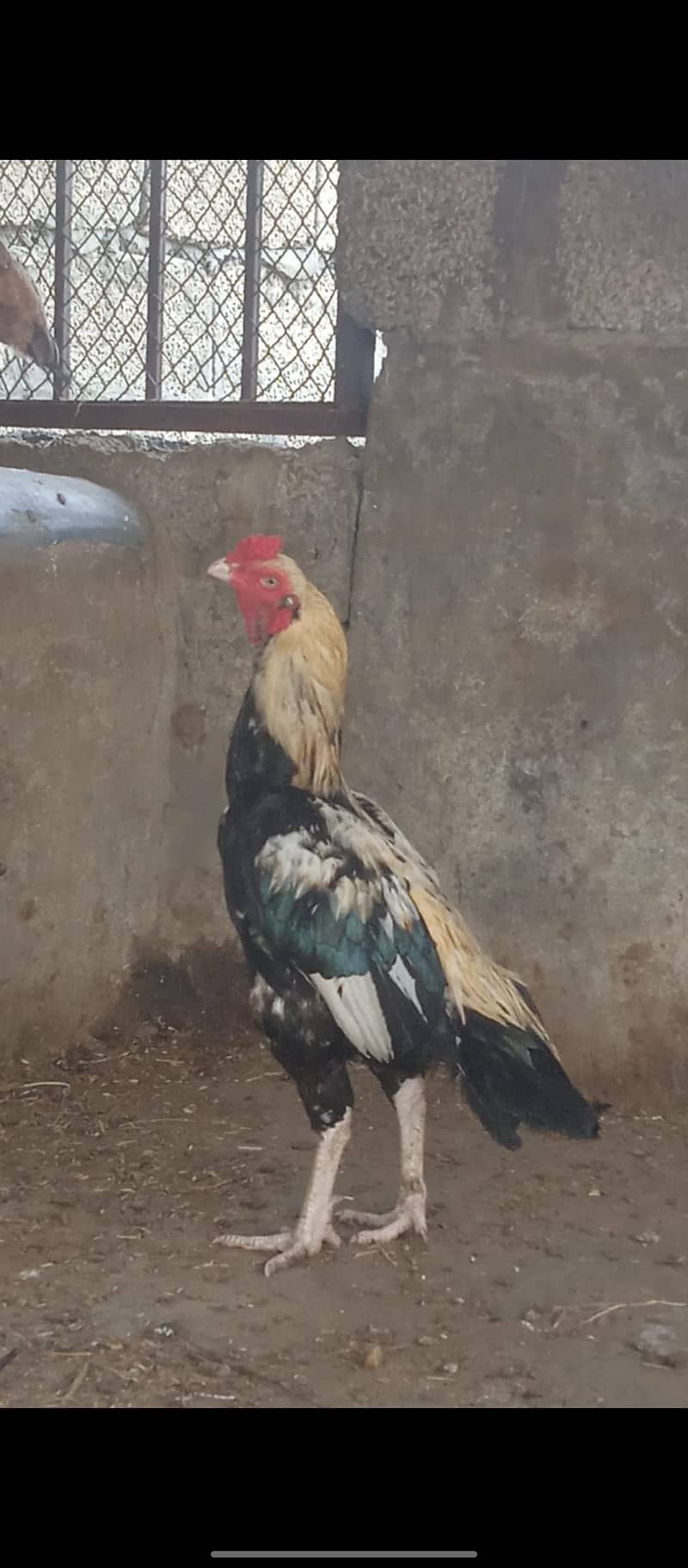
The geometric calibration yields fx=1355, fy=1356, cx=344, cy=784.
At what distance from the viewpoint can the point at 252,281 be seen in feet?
8.38

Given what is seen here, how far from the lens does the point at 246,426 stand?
248cm

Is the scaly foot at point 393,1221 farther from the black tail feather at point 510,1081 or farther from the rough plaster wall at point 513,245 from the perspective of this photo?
the rough plaster wall at point 513,245

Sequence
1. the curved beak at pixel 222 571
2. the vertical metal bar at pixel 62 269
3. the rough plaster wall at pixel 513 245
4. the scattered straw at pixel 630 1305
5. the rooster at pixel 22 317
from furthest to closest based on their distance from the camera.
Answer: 1. the vertical metal bar at pixel 62 269
2. the rooster at pixel 22 317
3. the rough plaster wall at pixel 513 245
4. the curved beak at pixel 222 571
5. the scattered straw at pixel 630 1305

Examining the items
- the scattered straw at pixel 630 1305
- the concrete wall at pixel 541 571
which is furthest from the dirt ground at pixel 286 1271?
the concrete wall at pixel 541 571

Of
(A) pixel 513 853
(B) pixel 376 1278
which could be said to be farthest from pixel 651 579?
(B) pixel 376 1278

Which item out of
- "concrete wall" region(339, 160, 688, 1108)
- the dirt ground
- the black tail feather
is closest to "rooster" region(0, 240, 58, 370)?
"concrete wall" region(339, 160, 688, 1108)

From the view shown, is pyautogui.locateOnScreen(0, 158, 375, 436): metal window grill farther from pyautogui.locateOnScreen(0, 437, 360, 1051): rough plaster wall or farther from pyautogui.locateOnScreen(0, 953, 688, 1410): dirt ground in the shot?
pyautogui.locateOnScreen(0, 953, 688, 1410): dirt ground

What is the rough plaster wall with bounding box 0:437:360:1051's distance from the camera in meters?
2.39

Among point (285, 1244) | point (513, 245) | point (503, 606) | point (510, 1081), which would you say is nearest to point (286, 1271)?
point (285, 1244)

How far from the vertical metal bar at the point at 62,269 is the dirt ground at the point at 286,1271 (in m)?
1.23

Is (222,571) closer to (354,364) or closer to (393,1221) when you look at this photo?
(354,364)

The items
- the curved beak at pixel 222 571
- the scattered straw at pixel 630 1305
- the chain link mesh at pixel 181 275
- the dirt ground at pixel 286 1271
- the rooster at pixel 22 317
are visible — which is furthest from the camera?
the chain link mesh at pixel 181 275

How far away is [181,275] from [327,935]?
233 centimetres

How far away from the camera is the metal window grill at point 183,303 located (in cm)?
248
